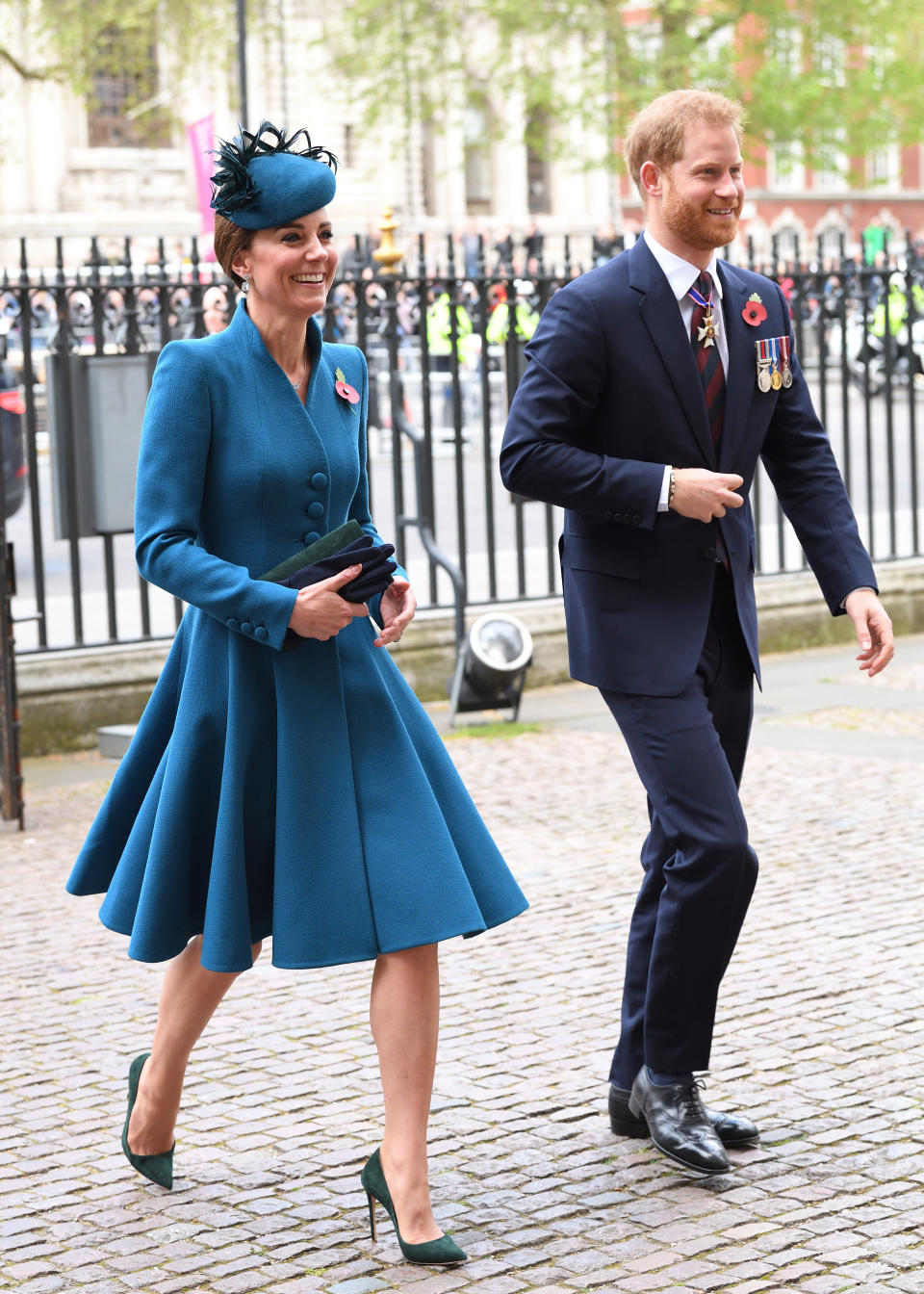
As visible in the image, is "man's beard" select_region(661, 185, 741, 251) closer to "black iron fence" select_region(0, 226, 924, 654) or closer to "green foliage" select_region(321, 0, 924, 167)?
"black iron fence" select_region(0, 226, 924, 654)

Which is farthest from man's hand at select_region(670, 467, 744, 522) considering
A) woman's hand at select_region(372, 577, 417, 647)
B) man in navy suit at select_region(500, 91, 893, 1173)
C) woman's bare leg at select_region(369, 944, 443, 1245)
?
woman's bare leg at select_region(369, 944, 443, 1245)

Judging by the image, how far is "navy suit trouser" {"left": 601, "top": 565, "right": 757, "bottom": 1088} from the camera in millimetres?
3588

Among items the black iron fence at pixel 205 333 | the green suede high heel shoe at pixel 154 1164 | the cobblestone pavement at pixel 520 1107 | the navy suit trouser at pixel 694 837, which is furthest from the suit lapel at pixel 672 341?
the black iron fence at pixel 205 333

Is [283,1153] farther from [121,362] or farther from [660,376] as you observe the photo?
[121,362]

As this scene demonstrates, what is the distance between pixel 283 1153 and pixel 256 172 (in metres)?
1.83

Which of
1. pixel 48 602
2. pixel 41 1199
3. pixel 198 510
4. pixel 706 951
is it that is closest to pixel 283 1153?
pixel 41 1199

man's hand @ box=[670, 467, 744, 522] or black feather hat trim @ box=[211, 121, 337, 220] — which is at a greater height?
black feather hat trim @ box=[211, 121, 337, 220]

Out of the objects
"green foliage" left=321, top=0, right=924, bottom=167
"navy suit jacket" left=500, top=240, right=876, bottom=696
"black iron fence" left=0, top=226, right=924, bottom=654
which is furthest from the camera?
"green foliage" left=321, top=0, right=924, bottom=167

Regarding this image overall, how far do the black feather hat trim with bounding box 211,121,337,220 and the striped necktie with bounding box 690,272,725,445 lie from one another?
773 mm

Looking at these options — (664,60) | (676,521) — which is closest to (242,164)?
(676,521)

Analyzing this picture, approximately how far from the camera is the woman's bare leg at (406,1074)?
329 centimetres

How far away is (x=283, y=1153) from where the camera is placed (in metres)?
3.85

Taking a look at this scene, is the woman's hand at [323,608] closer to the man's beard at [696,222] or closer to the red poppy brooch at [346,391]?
the red poppy brooch at [346,391]

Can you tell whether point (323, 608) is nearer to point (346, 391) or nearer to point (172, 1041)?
point (346, 391)
